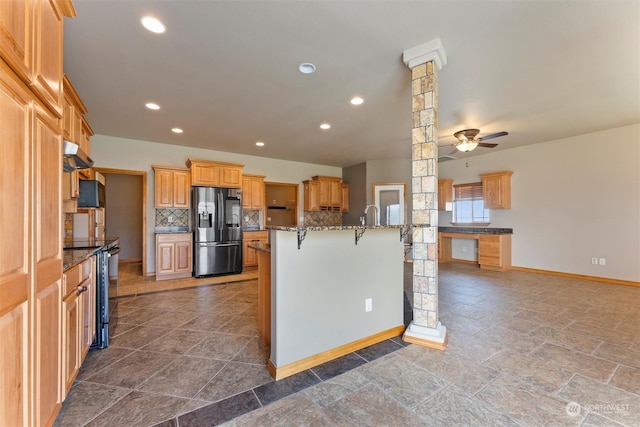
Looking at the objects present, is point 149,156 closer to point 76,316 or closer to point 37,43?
point 76,316

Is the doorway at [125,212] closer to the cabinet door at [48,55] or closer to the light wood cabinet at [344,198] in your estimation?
the light wood cabinet at [344,198]

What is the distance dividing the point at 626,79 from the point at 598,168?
2.65m

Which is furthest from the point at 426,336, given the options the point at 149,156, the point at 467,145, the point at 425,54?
the point at 149,156

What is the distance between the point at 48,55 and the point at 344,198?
6.78 m

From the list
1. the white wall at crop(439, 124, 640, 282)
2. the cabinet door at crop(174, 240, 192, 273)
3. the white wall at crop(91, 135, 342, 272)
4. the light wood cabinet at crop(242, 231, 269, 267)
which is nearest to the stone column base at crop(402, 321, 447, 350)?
the light wood cabinet at crop(242, 231, 269, 267)

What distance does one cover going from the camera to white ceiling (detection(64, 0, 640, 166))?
204 cm

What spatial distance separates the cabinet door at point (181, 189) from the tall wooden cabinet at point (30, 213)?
4047 millimetres

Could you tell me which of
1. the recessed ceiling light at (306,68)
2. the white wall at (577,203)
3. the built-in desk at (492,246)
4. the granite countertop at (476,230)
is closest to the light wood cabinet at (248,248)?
the recessed ceiling light at (306,68)

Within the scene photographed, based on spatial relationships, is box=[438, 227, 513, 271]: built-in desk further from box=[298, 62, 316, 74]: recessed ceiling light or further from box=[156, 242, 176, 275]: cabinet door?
box=[156, 242, 176, 275]: cabinet door

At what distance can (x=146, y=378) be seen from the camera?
6.56 feet

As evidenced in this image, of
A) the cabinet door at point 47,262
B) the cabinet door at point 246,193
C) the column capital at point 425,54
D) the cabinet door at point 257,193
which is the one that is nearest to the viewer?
the cabinet door at point 47,262

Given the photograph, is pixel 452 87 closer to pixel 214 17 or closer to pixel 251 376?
pixel 214 17

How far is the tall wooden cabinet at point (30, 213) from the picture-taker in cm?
101

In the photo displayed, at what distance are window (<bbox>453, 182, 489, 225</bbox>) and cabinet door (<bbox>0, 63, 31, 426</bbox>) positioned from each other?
760 centimetres
